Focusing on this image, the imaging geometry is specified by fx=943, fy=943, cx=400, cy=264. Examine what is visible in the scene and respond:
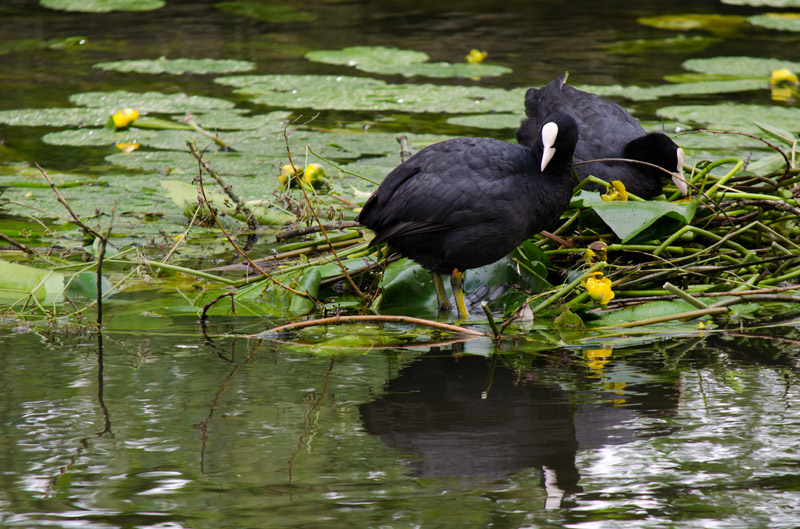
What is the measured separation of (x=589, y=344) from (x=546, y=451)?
2.66 ft

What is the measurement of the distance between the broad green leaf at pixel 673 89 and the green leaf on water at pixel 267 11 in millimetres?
4400

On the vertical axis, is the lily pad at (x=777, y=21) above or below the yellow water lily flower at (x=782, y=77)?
above

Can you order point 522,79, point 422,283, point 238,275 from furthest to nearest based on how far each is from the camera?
point 522,79 < point 238,275 < point 422,283

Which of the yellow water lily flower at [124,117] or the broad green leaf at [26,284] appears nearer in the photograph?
the broad green leaf at [26,284]

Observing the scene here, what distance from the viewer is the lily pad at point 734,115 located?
228 inches

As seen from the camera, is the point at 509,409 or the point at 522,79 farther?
the point at 522,79

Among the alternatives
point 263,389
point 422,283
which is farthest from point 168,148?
point 263,389

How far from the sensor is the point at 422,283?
3.45 meters

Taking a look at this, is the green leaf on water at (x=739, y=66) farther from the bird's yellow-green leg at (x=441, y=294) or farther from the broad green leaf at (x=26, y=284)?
Result: the broad green leaf at (x=26, y=284)

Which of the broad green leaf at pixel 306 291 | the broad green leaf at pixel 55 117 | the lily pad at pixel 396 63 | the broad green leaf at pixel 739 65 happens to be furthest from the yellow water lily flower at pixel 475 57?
the broad green leaf at pixel 306 291

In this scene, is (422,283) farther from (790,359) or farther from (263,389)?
(790,359)

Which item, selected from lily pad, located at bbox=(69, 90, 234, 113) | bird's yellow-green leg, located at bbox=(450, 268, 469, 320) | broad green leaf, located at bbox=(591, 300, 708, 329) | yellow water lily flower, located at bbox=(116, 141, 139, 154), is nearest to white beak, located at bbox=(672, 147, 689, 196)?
broad green leaf, located at bbox=(591, 300, 708, 329)

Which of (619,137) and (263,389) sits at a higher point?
(619,137)

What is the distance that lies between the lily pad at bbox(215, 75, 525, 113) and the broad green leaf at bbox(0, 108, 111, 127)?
112 cm
